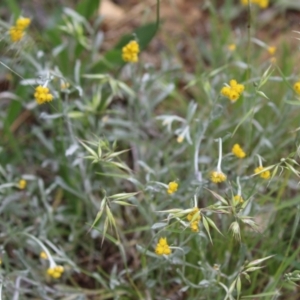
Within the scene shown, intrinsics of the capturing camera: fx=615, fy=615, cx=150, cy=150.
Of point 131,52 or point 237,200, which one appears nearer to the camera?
point 237,200

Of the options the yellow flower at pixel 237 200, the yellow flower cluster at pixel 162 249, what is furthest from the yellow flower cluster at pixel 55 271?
the yellow flower at pixel 237 200

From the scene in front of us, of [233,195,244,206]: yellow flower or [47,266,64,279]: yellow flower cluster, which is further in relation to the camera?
[47,266,64,279]: yellow flower cluster

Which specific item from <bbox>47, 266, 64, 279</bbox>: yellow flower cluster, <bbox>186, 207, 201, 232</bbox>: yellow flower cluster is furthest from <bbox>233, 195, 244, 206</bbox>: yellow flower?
<bbox>47, 266, 64, 279</bbox>: yellow flower cluster

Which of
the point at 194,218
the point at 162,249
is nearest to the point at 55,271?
the point at 162,249

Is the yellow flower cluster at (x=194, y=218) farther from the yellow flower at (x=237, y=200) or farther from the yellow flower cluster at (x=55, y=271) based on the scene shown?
the yellow flower cluster at (x=55, y=271)

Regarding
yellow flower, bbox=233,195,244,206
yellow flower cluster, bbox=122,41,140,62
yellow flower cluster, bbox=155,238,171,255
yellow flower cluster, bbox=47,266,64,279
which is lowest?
yellow flower cluster, bbox=47,266,64,279

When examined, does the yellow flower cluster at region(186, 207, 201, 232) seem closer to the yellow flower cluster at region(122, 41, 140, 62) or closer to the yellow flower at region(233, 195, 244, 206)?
the yellow flower at region(233, 195, 244, 206)

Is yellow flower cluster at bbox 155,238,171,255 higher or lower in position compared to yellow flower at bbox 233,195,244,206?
lower

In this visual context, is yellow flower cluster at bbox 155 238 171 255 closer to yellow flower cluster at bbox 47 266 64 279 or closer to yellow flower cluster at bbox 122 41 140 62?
yellow flower cluster at bbox 47 266 64 279

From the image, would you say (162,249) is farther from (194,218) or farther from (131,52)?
(131,52)

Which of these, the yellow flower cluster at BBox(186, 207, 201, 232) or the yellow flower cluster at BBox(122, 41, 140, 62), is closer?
the yellow flower cluster at BBox(186, 207, 201, 232)

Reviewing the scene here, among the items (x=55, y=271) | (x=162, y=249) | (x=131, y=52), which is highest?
(x=131, y=52)
